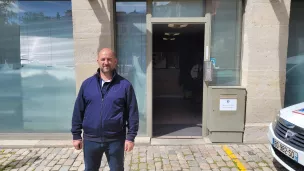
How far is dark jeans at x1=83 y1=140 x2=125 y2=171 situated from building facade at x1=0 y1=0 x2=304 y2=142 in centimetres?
228

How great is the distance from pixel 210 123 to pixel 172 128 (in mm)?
1103

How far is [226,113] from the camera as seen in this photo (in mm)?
4844

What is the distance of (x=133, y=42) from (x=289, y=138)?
10.5 feet

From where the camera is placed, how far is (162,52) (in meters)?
11.3

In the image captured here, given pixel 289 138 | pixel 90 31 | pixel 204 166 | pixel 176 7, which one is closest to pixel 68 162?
pixel 204 166

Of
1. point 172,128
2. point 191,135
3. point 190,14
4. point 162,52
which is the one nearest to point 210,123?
point 191,135

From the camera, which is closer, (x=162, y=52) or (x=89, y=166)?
(x=89, y=166)

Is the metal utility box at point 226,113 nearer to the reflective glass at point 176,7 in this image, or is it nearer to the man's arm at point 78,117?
the reflective glass at point 176,7

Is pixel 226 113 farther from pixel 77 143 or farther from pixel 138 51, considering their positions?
pixel 77 143

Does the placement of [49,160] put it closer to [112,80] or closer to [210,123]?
[112,80]

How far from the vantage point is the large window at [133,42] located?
4.95 metres

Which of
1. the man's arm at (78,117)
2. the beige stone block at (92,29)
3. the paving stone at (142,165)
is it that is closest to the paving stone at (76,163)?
the paving stone at (142,165)

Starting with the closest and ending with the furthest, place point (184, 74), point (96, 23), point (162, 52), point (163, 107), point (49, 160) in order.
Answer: point (49, 160)
point (96, 23)
point (163, 107)
point (184, 74)
point (162, 52)

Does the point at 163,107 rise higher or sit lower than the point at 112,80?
lower
